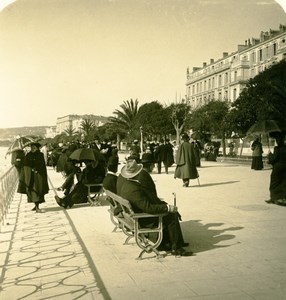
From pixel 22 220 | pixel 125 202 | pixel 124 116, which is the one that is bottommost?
pixel 22 220

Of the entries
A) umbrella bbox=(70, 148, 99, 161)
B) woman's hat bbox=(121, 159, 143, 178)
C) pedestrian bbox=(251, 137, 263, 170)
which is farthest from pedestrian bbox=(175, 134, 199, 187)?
woman's hat bbox=(121, 159, 143, 178)

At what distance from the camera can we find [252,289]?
417 cm

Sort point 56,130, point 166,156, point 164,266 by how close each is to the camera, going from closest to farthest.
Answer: point 164,266, point 166,156, point 56,130

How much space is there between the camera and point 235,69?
2724 inches

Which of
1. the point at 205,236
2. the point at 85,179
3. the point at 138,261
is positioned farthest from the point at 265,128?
the point at 138,261

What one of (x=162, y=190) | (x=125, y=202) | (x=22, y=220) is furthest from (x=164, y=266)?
(x=162, y=190)

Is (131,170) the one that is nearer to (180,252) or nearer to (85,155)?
(180,252)

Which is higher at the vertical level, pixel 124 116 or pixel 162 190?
pixel 124 116

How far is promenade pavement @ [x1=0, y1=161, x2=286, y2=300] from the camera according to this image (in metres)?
4.21

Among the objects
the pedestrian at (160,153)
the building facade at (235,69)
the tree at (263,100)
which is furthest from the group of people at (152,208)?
the building facade at (235,69)

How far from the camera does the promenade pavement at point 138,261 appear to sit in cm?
421

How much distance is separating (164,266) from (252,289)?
3.85 feet

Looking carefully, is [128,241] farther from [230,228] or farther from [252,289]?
[252,289]

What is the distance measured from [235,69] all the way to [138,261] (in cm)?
6689
